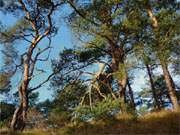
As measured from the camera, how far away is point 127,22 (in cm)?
2286

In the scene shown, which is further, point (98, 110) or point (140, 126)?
point (98, 110)

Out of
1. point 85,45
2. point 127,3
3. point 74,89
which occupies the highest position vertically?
point 127,3

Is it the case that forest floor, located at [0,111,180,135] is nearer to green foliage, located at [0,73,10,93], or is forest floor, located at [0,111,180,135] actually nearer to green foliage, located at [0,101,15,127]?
green foliage, located at [0,73,10,93]

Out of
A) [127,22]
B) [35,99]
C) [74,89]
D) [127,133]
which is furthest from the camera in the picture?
[35,99]

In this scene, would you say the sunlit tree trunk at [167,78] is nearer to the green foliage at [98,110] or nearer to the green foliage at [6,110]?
the green foliage at [98,110]

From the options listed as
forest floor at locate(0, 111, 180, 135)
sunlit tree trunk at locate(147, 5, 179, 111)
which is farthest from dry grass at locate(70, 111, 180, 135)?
sunlit tree trunk at locate(147, 5, 179, 111)

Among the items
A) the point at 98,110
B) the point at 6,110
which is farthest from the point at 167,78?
the point at 6,110

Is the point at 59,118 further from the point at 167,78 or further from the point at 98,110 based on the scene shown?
the point at 167,78

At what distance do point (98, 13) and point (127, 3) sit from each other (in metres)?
1.74

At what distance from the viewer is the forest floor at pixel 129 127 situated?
16.4 metres

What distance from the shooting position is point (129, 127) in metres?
17.4

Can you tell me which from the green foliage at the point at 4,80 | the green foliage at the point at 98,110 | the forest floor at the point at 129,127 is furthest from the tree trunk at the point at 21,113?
the forest floor at the point at 129,127

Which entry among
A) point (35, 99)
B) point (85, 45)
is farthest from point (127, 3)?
point (35, 99)

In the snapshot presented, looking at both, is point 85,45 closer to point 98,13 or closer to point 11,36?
point 98,13
